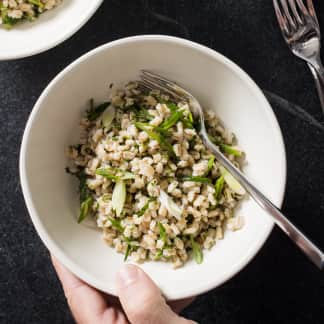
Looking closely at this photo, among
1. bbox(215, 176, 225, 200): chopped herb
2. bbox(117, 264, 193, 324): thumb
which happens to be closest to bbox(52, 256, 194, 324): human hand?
bbox(117, 264, 193, 324): thumb

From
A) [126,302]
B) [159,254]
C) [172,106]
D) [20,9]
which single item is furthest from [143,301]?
[20,9]

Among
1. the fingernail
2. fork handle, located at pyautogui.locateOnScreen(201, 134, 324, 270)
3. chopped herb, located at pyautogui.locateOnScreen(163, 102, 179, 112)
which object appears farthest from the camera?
chopped herb, located at pyautogui.locateOnScreen(163, 102, 179, 112)

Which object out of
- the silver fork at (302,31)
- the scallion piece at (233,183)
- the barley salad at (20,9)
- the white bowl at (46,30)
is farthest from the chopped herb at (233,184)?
the barley salad at (20,9)

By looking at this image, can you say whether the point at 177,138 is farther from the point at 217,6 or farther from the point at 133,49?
the point at 217,6

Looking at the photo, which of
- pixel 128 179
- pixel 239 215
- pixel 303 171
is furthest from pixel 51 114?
pixel 303 171

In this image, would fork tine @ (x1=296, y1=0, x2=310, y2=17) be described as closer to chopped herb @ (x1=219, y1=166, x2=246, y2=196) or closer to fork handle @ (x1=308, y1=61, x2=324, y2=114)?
fork handle @ (x1=308, y1=61, x2=324, y2=114)

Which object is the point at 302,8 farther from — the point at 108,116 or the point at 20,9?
the point at 20,9

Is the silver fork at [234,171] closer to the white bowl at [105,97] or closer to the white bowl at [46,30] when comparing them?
the white bowl at [105,97]
